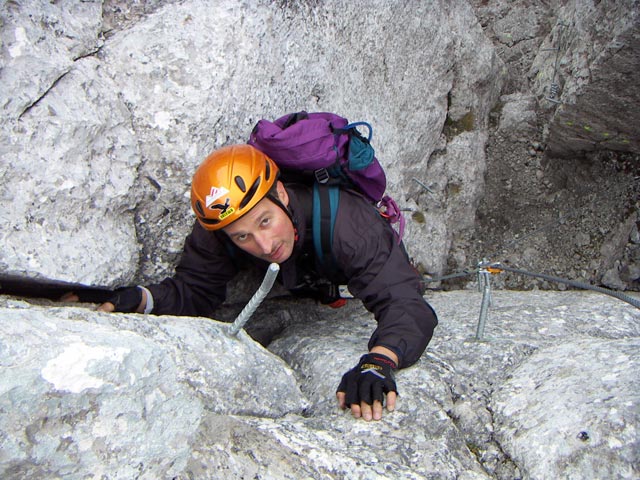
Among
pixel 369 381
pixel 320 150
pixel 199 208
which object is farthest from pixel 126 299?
pixel 369 381

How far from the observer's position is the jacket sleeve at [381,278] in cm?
502

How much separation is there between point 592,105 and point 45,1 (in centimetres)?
721

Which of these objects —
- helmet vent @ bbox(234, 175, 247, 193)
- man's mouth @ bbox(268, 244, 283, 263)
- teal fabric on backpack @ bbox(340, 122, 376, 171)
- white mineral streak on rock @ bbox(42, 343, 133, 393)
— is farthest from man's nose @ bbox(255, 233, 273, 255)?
white mineral streak on rock @ bbox(42, 343, 133, 393)

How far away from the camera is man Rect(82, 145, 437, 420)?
484cm

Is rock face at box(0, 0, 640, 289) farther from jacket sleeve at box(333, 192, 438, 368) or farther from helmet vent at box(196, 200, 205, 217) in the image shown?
jacket sleeve at box(333, 192, 438, 368)

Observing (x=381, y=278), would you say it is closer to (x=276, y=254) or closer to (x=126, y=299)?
(x=276, y=254)

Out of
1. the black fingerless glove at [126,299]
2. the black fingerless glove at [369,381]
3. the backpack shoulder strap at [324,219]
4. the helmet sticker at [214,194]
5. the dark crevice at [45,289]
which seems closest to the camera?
the black fingerless glove at [369,381]

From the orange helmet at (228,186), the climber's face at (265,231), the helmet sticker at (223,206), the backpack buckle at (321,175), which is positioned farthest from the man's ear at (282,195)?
the helmet sticker at (223,206)

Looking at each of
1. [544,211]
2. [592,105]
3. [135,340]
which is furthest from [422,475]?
[544,211]

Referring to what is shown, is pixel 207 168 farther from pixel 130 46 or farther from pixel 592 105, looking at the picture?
pixel 592 105

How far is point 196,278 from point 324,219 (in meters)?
1.48

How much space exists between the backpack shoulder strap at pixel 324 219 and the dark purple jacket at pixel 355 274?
6 cm

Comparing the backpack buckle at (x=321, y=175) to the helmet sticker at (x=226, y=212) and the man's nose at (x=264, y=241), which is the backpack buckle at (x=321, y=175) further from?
the helmet sticker at (x=226, y=212)

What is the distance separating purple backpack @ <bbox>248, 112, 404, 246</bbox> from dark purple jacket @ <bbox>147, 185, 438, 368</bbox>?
0.60ft
